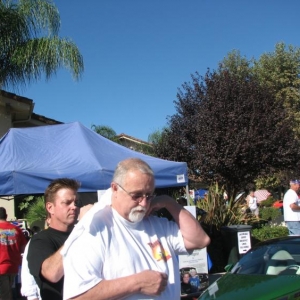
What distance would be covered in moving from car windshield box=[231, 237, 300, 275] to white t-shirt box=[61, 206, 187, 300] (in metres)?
3.58

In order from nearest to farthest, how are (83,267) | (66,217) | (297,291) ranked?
(83,267), (66,217), (297,291)

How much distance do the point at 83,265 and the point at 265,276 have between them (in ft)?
12.7

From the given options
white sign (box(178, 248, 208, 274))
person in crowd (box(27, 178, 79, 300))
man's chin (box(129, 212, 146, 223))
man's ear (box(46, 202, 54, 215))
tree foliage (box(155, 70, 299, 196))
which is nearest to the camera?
man's chin (box(129, 212, 146, 223))

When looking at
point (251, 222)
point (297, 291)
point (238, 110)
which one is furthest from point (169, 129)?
point (297, 291)

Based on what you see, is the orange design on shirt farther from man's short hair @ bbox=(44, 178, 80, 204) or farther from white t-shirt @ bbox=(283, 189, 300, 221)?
white t-shirt @ bbox=(283, 189, 300, 221)

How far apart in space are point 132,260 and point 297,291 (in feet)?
11.1

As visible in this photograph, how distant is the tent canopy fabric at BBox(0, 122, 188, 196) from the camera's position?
20.1 feet

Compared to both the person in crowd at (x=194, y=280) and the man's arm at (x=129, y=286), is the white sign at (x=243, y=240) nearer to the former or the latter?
the person in crowd at (x=194, y=280)

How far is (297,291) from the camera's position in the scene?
4.76 metres

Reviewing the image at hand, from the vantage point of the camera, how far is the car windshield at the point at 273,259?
17.7 feet

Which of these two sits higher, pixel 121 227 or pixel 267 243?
pixel 121 227

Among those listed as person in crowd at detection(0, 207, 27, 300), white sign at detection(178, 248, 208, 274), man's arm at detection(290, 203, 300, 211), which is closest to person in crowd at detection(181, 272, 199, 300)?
white sign at detection(178, 248, 208, 274)

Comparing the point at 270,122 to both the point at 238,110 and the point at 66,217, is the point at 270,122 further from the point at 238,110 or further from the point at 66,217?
the point at 66,217

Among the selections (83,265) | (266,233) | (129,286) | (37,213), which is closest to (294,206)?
(266,233)
